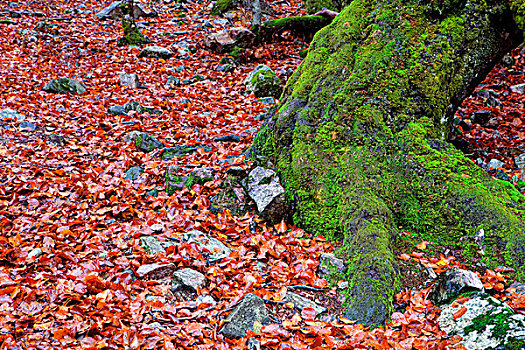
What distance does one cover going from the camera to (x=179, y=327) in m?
3.35

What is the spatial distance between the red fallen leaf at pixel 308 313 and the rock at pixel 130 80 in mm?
7423

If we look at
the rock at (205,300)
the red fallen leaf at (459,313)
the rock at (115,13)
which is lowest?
the rock at (205,300)

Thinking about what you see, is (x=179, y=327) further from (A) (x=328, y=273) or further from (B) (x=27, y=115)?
(B) (x=27, y=115)

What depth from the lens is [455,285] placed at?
3561 millimetres

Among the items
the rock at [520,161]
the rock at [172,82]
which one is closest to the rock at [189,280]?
the rock at [520,161]

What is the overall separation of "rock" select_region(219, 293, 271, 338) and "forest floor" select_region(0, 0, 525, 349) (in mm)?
92

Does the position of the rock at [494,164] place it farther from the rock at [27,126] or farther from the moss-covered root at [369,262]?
the rock at [27,126]

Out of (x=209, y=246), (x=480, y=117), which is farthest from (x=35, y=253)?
(x=480, y=117)

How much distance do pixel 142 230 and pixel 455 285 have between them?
132 inches

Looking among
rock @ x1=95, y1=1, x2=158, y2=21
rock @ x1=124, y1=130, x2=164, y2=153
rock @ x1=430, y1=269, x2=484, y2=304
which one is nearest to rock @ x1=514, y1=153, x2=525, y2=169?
rock @ x1=430, y1=269, x2=484, y2=304

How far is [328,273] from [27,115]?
6583 millimetres

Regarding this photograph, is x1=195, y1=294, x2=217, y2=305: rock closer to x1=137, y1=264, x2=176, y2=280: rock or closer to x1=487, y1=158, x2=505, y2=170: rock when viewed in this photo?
x1=137, y1=264, x2=176, y2=280: rock

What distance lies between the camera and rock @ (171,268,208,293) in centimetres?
381

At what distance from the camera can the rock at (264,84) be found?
29.6ft
